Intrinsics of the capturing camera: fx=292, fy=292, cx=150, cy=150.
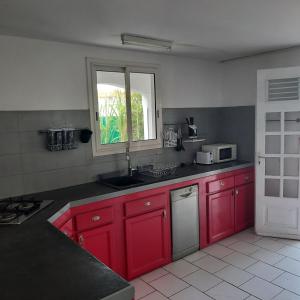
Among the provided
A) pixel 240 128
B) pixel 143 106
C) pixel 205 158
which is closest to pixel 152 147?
pixel 143 106

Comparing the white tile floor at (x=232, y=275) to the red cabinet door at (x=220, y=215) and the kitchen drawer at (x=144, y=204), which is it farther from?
the kitchen drawer at (x=144, y=204)

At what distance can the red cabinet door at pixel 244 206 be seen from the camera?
12.0 feet

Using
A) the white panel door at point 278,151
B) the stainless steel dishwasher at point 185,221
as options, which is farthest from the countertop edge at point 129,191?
the white panel door at point 278,151

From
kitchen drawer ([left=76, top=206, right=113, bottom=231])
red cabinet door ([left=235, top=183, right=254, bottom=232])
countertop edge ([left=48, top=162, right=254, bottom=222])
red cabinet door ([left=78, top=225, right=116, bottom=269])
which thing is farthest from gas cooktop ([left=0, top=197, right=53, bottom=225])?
red cabinet door ([left=235, top=183, right=254, bottom=232])

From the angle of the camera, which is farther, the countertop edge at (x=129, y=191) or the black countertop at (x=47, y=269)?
the countertop edge at (x=129, y=191)

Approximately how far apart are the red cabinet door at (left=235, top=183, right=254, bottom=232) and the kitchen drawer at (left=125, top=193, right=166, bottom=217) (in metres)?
1.21

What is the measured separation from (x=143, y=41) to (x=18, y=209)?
1.76m

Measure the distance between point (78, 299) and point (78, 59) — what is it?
7.77 ft

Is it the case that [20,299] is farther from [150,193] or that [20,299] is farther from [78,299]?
[150,193]

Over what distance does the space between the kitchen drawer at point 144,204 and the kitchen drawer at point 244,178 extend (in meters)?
1.18

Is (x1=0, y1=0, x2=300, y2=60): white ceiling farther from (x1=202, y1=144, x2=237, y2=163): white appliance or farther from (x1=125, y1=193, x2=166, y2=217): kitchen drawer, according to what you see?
(x1=125, y1=193, x2=166, y2=217): kitchen drawer

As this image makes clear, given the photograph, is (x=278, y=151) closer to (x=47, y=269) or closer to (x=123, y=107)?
(x=123, y=107)

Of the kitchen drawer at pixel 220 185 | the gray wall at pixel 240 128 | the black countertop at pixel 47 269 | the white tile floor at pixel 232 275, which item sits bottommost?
the white tile floor at pixel 232 275

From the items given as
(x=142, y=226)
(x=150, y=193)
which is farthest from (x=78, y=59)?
(x=142, y=226)
